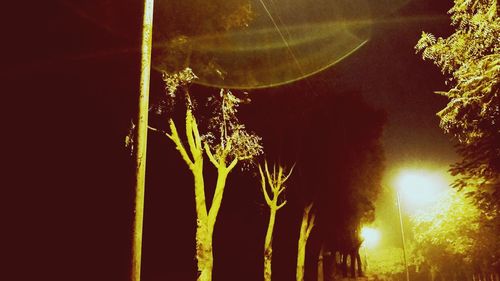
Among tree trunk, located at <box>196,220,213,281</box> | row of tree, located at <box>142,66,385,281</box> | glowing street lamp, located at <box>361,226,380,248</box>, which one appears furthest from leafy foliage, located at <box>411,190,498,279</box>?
glowing street lamp, located at <box>361,226,380,248</box>

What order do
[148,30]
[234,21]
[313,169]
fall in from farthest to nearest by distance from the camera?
[313,169] → [234,21] → [148,30]

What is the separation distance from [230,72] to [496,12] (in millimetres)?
7436

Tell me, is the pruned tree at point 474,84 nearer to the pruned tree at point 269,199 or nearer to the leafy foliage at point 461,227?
the leafy foliage at point 461,227

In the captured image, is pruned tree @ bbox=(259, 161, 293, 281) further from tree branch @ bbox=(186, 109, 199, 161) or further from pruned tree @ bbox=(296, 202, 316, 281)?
tree branch @ bbox=(186, 109, 199, 161)

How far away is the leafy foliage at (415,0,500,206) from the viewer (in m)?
8.29

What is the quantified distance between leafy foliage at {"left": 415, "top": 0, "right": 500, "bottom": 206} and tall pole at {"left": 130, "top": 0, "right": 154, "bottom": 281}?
20.3 feet

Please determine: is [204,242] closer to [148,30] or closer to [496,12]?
[148,30]

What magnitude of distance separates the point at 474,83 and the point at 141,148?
22.7 feet

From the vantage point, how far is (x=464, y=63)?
9781 mm

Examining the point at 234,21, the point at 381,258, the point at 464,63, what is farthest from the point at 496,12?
the point at 381,258

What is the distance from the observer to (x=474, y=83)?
8.38 meters

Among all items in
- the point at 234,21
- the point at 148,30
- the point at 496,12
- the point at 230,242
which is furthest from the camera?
the point at 230,242

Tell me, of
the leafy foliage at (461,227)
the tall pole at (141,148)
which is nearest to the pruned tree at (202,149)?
the tall pole at (141,148)

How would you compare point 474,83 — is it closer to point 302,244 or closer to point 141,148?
point 141,148
